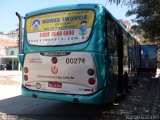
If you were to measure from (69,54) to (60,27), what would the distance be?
0.92 meters

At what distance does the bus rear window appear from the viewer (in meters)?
8.89

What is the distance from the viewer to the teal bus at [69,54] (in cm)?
869

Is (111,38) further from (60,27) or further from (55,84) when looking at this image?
(55,84)

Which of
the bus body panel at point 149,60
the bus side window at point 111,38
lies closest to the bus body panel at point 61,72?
the bus side window at point 111,38

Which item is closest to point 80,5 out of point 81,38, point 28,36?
point 81,38

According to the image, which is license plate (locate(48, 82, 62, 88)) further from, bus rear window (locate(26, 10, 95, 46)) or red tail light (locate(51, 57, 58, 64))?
bus rear window (locate(26, 10, 95, 46))

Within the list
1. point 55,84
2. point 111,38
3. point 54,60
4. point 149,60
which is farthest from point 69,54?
point 149,60

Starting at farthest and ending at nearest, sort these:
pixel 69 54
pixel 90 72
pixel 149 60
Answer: pixel 149 60, pixel 69 54, pixel 90 72

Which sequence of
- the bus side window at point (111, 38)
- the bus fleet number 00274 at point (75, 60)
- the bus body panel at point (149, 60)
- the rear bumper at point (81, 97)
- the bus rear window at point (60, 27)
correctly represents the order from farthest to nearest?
the bus body panel at point (149, 60), the bus side window at point (111, 38), the bus rear window at point (60, 27), the bus fleet number 00274 at point (75, 60), the rear bumper at point (81, 97)

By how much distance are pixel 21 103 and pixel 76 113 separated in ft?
9.67

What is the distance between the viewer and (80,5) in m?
9.09

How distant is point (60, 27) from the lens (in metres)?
9.29

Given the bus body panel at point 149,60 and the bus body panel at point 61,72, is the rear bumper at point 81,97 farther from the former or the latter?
the bus body panel at point 149,60

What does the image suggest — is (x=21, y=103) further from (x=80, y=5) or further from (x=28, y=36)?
(x=80, y=5)
